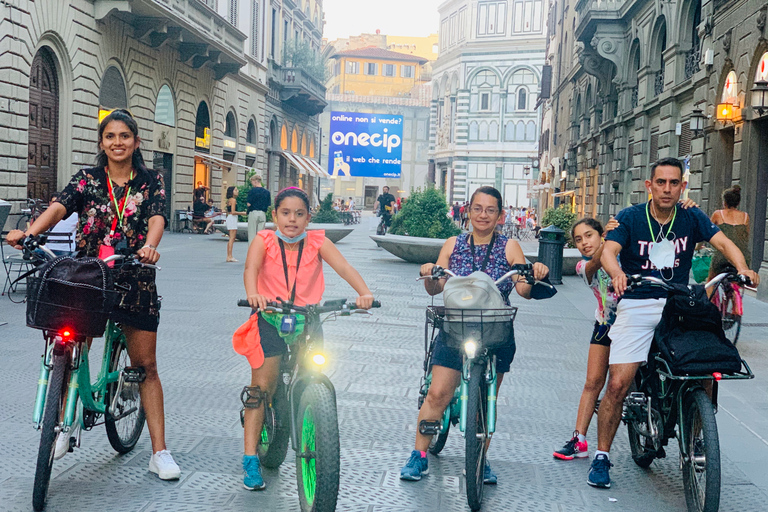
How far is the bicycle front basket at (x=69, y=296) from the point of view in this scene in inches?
148

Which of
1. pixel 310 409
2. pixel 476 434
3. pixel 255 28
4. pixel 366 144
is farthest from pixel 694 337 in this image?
pixel 255 28

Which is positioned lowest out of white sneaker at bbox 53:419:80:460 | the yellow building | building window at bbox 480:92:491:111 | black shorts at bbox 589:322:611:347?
white sneaker at bbox 53:419:80:460

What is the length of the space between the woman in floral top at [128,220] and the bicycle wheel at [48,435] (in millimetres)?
437

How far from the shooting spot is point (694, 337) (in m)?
4.00

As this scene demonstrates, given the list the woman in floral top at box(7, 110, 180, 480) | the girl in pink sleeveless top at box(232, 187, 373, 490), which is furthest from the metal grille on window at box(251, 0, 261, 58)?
the girl in pink sleeveless top at box(232, 187, 373, 490)

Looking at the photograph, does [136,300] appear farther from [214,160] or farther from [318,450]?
[214,160]

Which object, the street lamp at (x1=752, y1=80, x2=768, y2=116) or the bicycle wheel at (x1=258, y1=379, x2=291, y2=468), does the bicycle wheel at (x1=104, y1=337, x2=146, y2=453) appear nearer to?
the bicycle wheel at (x1=258, y1=379, x2=291, y2=468)

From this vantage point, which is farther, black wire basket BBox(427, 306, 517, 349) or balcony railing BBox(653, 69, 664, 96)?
balcony railing BBox(653, 69, 664, 96)

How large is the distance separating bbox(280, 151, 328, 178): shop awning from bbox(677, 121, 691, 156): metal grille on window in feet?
90.7

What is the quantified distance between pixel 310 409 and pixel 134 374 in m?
1.10

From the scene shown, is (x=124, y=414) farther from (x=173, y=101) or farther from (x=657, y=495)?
(x=173, y=101)

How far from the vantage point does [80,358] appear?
3.99m

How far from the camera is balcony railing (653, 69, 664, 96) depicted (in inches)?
880

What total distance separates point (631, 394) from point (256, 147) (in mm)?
36036
